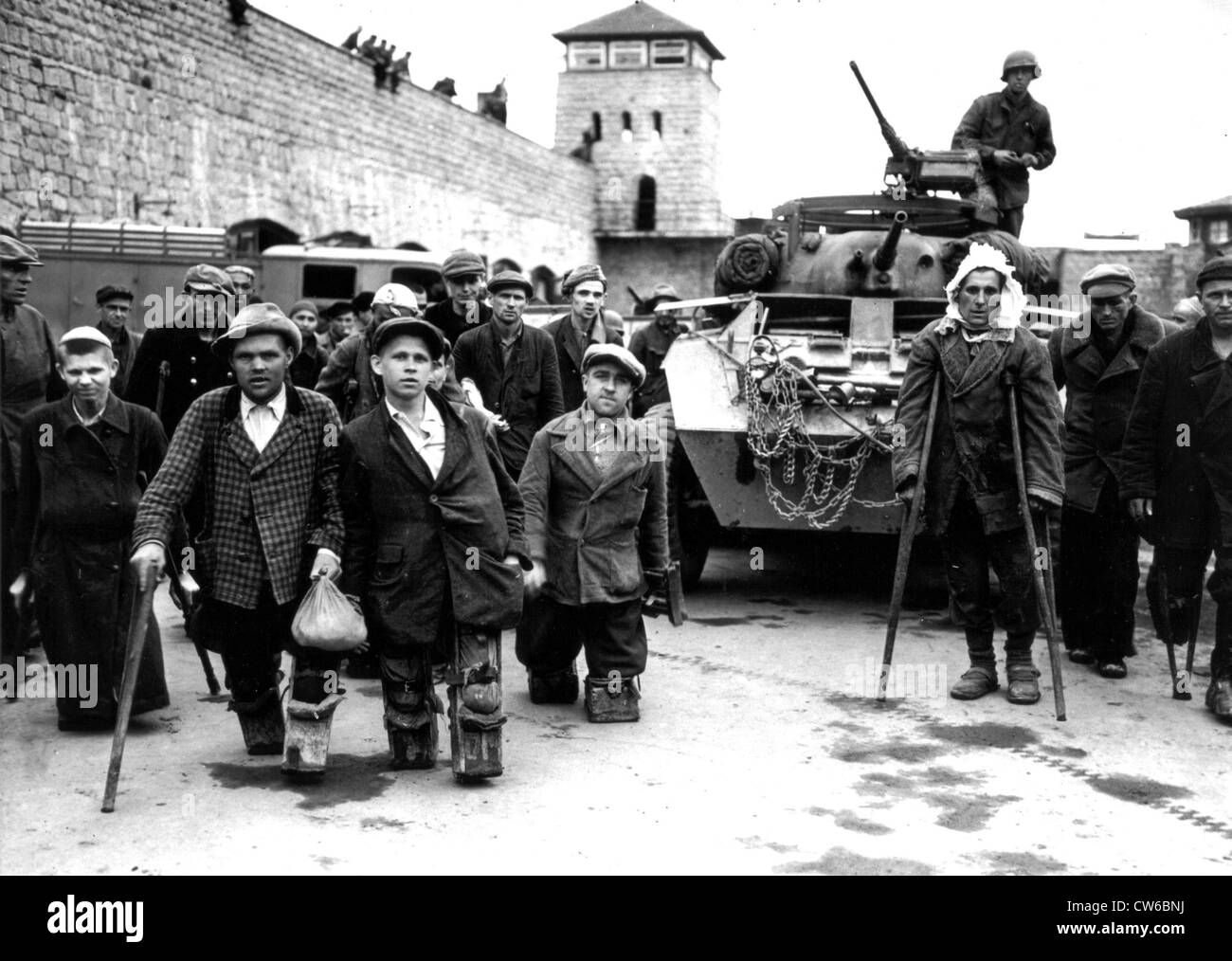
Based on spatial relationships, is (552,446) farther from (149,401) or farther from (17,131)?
(17,131)

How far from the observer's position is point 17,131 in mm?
17469

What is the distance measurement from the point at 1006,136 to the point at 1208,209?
3559cm

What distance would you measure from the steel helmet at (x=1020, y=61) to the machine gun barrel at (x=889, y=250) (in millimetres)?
1579

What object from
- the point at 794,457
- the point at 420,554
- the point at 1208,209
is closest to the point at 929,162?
the point at 794,457

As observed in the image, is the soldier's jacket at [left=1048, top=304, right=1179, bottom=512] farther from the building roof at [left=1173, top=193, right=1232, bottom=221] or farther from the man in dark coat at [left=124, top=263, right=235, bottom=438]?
the building roof at [left=1173, top=193, right=1232, bottom=221]

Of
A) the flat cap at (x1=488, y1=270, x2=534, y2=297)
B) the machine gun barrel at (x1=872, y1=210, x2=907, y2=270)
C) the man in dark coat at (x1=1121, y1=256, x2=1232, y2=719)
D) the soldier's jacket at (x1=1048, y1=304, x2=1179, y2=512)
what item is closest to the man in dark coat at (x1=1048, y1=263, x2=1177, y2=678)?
the soldier's jacket at (x1=1048, y1=304, x2=1179, y2=512)

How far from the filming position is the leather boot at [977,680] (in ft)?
20.5

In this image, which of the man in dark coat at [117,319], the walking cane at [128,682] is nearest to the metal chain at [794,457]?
the man in dark coat at [117,319]

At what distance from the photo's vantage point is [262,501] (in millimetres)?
4953

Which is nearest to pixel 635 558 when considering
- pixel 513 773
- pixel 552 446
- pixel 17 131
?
pixel 552 446

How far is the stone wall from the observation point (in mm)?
18062

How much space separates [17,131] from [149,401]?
11.9 metres

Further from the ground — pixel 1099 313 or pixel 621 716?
pixel 1099 313

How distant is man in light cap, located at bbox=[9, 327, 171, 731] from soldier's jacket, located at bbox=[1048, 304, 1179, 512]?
394 cm
